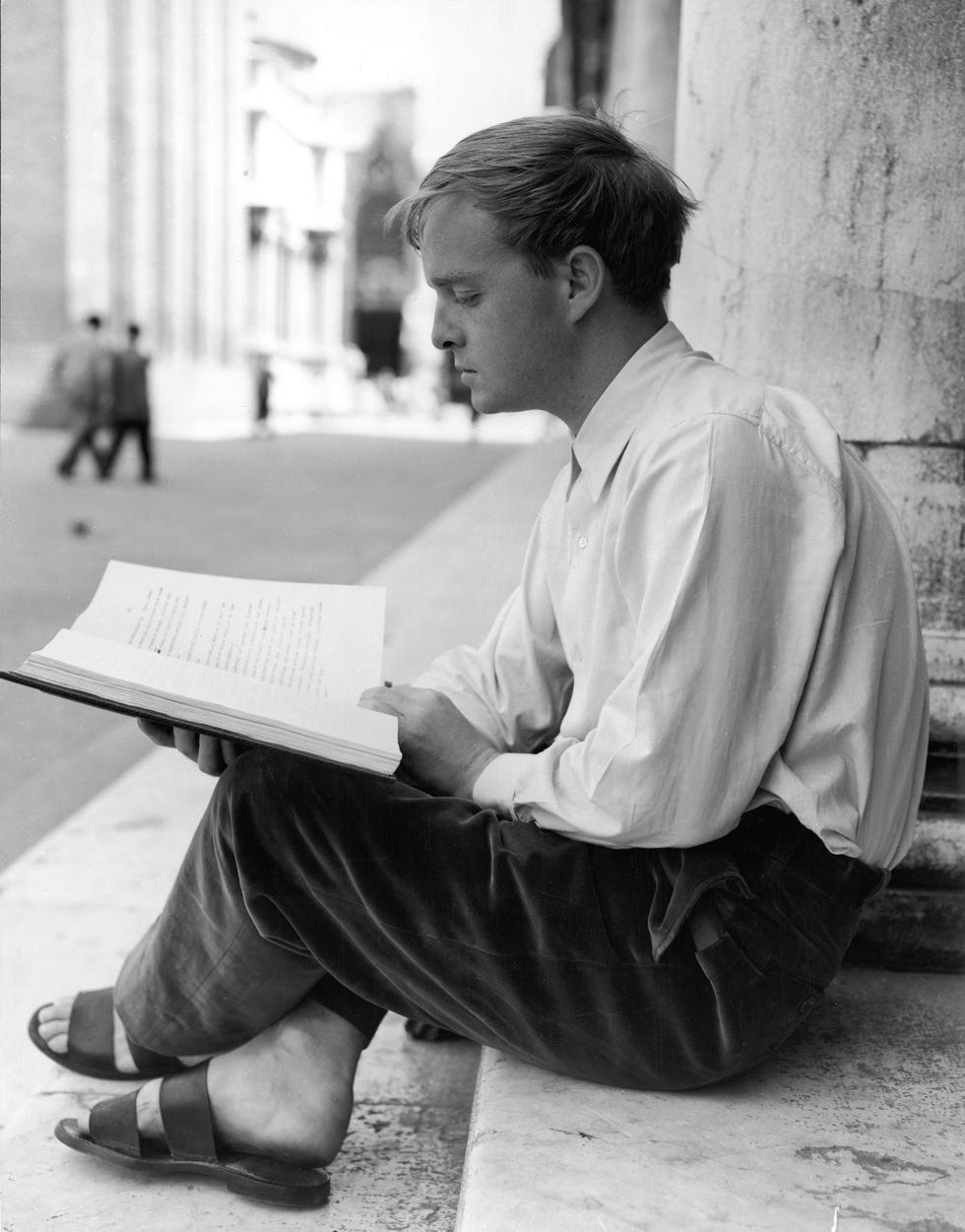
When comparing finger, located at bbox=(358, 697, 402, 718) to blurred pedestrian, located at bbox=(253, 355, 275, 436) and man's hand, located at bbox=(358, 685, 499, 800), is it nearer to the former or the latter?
man's hand, located at bbox=(358, 685, 499, 800)

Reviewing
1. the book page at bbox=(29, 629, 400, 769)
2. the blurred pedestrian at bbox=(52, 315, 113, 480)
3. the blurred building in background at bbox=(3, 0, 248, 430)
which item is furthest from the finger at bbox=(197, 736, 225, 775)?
the blurred building in background at bbox=(3, 0, 248, 430)

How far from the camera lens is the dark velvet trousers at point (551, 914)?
1551 mm

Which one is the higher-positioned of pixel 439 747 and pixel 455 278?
pixel 455 278

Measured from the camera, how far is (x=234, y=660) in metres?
1.76

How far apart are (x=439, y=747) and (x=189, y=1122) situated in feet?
1.87

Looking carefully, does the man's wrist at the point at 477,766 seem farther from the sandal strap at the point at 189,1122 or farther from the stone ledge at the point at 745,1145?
the sandal strap at the point at 189,1122

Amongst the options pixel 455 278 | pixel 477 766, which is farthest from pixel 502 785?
pixel 455 278

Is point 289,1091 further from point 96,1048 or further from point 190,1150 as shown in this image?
point 96,1048

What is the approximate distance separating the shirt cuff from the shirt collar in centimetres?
33

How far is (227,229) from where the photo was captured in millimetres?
25391

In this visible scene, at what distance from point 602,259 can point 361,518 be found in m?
9.13

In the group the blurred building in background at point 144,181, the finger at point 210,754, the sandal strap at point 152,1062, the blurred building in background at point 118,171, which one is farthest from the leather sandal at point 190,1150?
the blurred building in background at point 118,171

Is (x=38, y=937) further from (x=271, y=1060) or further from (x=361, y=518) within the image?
(x=361, y=518)

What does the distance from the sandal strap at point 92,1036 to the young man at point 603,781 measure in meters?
0.23
